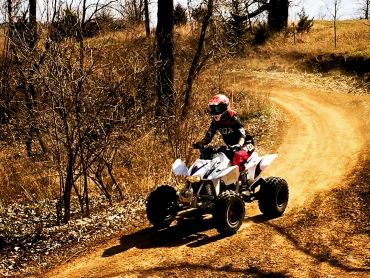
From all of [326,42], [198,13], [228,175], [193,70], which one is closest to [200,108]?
[193,70]

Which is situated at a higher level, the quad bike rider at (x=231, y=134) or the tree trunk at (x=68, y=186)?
the quad bike rider at (x=231, y=134)

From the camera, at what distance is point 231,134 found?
8.28 meters

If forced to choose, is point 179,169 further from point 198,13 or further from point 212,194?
point 198,13

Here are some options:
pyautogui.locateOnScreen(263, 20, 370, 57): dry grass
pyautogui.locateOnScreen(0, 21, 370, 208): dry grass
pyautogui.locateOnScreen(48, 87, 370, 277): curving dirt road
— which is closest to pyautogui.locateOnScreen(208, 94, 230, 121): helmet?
pyautogui.locateOnScreen(48, 87, 370, 277): curving dirt road

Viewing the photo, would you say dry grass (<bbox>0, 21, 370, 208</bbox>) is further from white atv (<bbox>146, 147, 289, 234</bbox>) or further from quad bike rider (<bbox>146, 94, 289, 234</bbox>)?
white atv (<bbox>146, 147, 289, 234</bbox>)

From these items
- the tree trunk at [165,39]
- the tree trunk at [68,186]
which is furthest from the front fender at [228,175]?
the tree trunk at [165,39]

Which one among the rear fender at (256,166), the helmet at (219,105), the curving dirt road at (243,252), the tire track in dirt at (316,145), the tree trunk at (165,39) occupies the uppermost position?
the tree trunk at (165,39)

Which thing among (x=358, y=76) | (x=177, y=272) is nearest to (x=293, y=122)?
(x=358, y=76)

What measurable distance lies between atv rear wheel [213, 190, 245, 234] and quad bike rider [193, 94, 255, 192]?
70 centimetres

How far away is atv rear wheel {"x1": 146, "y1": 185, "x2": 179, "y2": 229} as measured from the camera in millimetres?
7711

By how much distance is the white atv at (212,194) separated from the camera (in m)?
7.38

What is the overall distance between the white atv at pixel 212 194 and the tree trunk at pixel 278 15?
87.3 feet

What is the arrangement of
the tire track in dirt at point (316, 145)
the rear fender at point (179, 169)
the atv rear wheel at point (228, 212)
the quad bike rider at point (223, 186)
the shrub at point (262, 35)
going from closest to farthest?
the atv rear wheel at point (228, 212) → the quad bike rider at point (223, 186) → the rear fender at point (179, 169) → the tire track in dirt at point (316, 145) → the shrub at point (262, 35)

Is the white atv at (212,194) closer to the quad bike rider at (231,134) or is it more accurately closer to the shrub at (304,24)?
the quad bike rider at (231,134)
